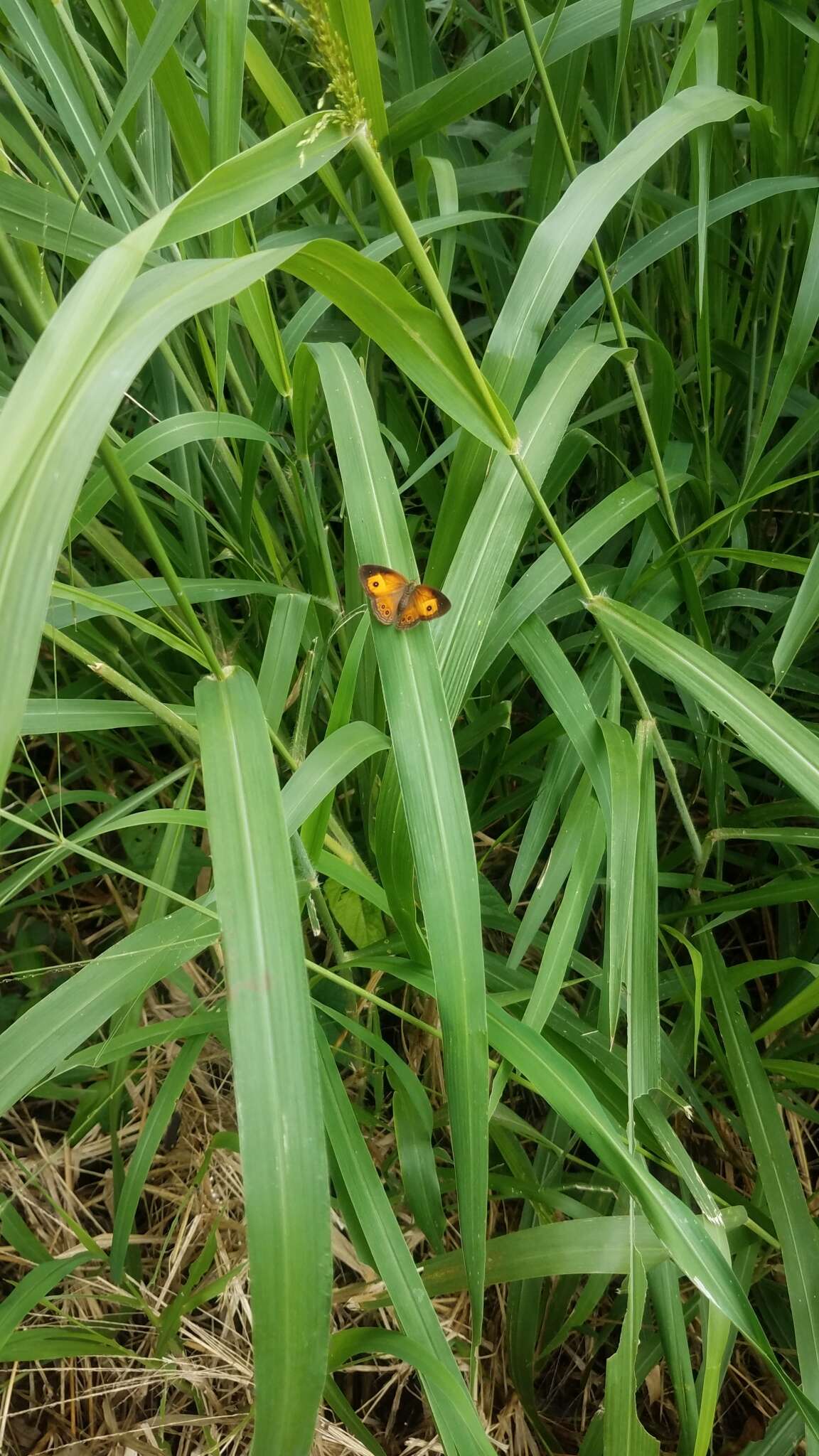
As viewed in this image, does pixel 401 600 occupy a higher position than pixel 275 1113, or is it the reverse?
pixel 401 600

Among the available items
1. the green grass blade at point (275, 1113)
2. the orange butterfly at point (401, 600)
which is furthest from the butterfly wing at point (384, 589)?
the green grass blade at point (275, 1113)

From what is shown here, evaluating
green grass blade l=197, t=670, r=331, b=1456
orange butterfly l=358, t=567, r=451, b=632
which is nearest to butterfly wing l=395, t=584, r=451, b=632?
orange butterfly l=358, t=567, r=451, b=632

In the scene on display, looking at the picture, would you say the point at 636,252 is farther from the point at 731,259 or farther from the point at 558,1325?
the point at 558,1325

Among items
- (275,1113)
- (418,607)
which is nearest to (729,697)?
(418,607)

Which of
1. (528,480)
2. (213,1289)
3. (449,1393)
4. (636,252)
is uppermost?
(636,252)

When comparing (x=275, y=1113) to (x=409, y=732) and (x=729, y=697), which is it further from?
(x=729, y=697)

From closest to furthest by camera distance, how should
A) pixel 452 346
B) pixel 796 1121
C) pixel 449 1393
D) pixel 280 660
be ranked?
pixel 452 346 < pixel 449 1393 < pixel 280 660 < pixel 796 1121

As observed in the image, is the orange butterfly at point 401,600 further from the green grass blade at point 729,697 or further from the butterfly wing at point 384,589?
the green grass blade at point 729,697

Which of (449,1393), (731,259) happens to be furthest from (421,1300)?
(731,259)
